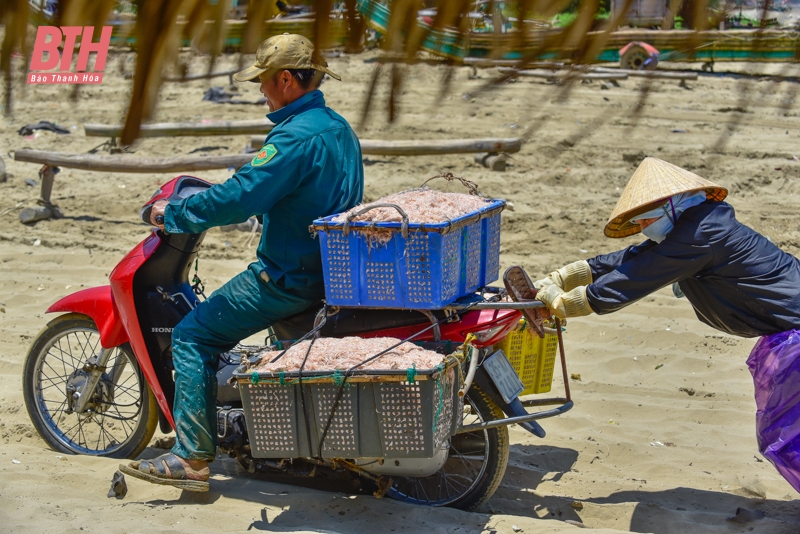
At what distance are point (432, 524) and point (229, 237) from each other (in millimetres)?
4697

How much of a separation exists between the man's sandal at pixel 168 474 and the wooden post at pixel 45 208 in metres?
5.30

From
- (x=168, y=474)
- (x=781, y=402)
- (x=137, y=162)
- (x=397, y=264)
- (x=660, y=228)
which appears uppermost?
(x=660, y=228)

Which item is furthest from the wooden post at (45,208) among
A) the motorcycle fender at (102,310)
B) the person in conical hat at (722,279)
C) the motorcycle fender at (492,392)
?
the person in conical hat at (722,279)

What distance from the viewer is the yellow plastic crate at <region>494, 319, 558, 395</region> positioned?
12.0 ft

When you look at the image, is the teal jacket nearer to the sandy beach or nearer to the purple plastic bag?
the sandy beach

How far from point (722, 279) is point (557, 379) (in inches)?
79.6

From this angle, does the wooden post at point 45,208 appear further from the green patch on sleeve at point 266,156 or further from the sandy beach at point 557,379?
the green patch on sleeve at point 266,156

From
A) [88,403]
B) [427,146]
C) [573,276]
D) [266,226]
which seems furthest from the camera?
[427,146]

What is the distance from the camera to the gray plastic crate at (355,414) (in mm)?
2951

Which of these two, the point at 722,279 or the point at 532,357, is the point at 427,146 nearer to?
the point at 532,357

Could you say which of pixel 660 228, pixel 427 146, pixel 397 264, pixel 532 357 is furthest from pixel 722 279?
pixel 427 146

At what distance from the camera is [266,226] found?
343cm

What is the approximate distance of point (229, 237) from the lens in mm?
7598

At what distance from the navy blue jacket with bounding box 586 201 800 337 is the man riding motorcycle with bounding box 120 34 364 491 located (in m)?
1.08
